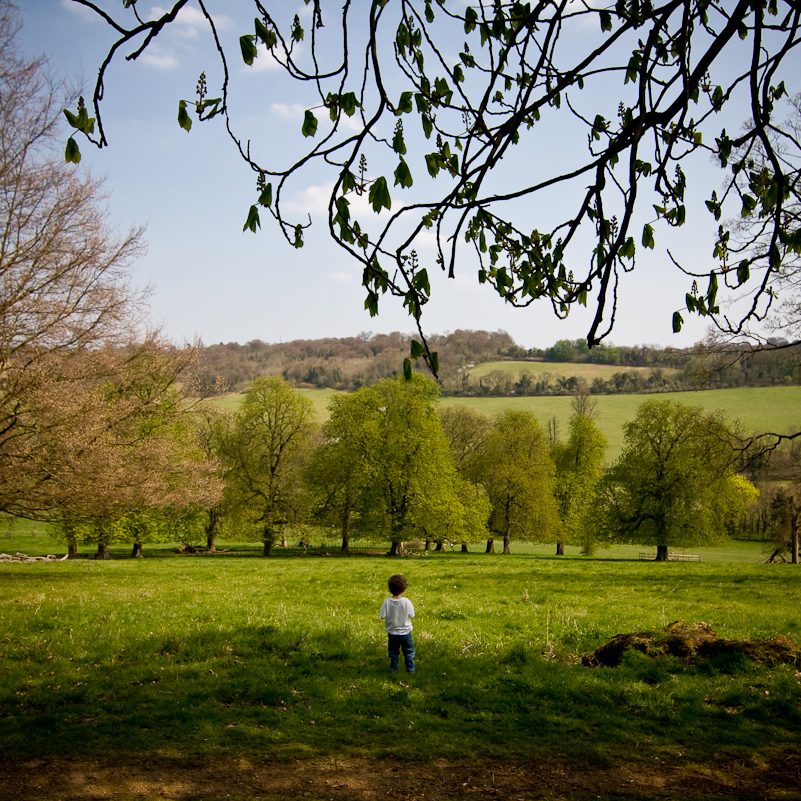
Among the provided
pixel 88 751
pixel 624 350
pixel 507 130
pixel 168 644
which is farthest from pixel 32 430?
pixel 624 350

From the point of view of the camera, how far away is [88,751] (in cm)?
574

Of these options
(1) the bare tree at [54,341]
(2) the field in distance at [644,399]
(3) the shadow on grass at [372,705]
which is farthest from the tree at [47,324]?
(2) the field in distance at [644,399]

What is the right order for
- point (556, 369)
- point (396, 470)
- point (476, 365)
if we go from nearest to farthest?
1. point (396, 470)
2. point (476, 365)
3. point (556, 369)

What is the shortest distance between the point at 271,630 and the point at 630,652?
5.25m

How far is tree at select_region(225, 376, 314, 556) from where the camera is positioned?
1553 inches

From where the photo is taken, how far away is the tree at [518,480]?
45.8 m

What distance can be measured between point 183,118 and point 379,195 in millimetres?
1339

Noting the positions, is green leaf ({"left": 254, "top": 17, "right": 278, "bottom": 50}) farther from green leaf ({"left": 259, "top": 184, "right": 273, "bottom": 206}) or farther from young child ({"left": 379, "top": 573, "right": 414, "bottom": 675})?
young child ({"left": 379, "top": 573, "right": 414, "bottom": 675})

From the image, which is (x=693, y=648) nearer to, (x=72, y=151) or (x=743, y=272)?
(x=743, y=272)

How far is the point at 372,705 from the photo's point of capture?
23.1 feet

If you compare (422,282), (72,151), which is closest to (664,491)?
(422,282)

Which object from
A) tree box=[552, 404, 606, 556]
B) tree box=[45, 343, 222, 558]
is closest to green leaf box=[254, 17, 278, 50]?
→ tree box=[45, 343, 222, 558]

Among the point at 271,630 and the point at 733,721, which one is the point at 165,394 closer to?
the point at 271,630

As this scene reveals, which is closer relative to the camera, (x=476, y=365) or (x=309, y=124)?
(x=309, y=124)
